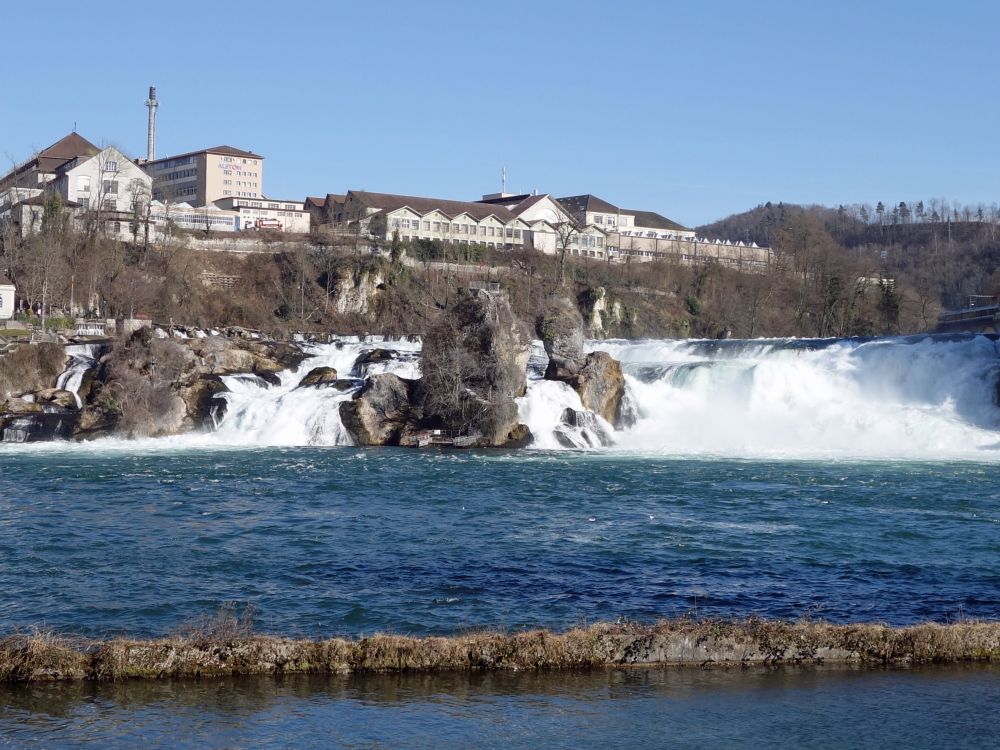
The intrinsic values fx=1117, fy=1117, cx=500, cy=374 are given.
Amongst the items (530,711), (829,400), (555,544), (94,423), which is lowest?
(530,711)

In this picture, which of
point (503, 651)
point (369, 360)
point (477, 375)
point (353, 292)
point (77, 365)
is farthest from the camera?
point (353, 292)

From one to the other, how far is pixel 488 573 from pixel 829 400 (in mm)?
29228

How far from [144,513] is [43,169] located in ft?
228

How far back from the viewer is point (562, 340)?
43469 mm

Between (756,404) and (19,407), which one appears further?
(756,404)

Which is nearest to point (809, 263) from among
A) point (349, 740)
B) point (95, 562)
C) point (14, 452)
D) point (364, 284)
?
point (364, 284)

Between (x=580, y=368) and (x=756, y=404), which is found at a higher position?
(x=580, y=368)

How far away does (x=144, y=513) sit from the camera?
24312 mm

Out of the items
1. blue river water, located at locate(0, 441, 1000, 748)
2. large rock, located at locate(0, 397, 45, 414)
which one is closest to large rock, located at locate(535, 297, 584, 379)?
blue river water, located at locate(0, 441, 1000, 748)

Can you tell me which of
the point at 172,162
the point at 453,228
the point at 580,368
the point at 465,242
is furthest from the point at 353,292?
the point at 172,162

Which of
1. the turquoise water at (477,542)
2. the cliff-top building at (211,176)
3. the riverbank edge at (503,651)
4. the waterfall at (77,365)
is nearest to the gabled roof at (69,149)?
the cliff-top building at (211,176)

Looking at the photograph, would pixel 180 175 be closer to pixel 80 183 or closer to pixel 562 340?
pixel 80 183

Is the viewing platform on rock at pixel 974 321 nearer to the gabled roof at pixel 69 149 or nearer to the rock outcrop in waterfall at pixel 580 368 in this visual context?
the rock outcrop in waterfall at pixel 580 368

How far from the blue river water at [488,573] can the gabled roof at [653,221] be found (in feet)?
257
